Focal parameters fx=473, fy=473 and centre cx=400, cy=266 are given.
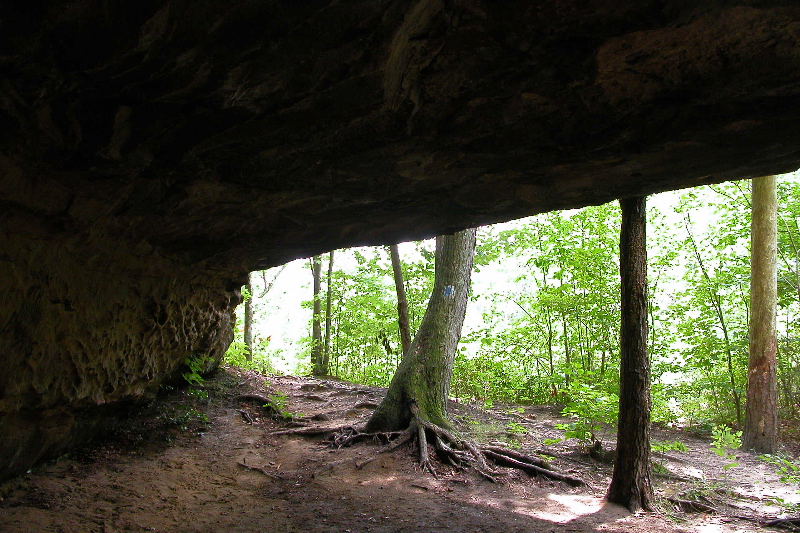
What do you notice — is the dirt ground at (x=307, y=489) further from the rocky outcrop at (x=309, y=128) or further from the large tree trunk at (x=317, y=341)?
the large tree trunk at (x=317, y=341)

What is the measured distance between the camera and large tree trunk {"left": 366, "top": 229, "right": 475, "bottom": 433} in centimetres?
747

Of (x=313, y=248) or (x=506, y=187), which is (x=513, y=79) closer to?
(x=506, y=187)

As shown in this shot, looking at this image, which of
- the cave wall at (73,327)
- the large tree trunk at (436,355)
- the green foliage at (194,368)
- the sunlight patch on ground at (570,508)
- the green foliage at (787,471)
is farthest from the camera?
the green foliage at (194,368)

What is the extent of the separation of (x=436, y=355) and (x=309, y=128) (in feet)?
17.1

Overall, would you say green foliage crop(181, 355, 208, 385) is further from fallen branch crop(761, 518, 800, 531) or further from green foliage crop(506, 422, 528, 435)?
fallen branch crop(761, 518, 800, 531)

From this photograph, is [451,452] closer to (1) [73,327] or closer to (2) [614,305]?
(1) [73,327]

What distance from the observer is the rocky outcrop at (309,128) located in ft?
8.73

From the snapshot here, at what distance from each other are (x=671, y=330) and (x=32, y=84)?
1356 centimetres

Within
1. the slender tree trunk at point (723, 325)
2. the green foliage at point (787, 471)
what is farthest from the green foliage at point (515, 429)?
the slender tree trunk at point (723, 325)

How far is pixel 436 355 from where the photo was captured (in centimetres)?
793

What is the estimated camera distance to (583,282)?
11273 mm

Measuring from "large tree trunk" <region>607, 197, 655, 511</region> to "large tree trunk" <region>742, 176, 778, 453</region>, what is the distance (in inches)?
204

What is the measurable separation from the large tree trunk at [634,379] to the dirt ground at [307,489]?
267 millimetres

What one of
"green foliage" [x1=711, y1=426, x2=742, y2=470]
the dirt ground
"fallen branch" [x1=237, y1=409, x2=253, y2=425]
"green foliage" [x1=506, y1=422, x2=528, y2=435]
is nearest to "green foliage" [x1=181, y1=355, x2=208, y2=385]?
the dirt ground
